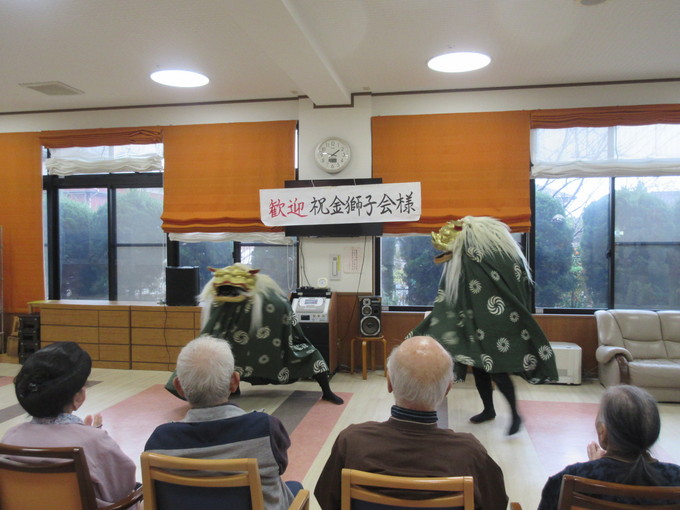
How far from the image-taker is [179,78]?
514cm

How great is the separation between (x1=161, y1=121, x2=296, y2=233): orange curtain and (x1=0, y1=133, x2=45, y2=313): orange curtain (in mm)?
1748

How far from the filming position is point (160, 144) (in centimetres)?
618

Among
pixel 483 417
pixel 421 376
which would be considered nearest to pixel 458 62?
pixel 483 417

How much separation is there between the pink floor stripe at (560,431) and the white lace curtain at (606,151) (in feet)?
7.68

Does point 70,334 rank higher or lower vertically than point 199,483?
lower

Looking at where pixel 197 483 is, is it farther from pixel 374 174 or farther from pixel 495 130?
pixel 495 130

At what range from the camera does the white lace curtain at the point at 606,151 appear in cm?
511

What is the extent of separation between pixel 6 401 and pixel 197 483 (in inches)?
163

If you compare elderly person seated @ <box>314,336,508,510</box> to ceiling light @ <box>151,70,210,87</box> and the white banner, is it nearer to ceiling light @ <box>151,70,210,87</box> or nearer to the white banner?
the white banner

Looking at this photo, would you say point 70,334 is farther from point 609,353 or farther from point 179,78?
point 609,353

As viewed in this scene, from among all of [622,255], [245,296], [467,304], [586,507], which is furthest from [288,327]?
[622,255]

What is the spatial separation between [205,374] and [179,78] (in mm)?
4280

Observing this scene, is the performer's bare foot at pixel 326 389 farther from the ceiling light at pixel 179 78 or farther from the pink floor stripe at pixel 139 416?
the ceiling light at pixel 179 78

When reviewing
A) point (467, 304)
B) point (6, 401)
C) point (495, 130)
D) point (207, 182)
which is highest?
point (495, 130)
